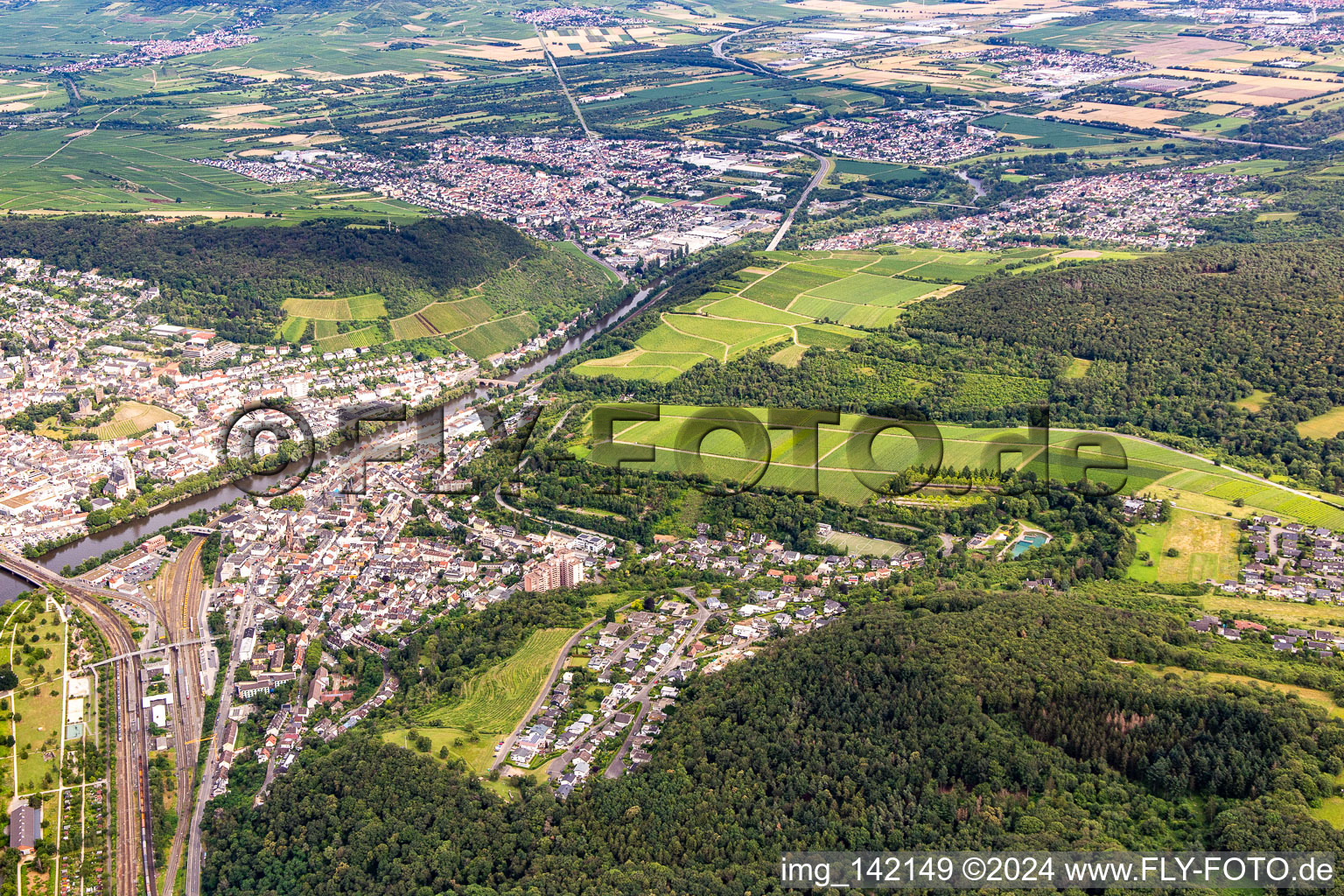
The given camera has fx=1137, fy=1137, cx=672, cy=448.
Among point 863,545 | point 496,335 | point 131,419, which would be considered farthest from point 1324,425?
point 131,419

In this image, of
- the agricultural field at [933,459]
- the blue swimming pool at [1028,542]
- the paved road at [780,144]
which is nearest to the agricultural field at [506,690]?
the agricultural field at [933,459]

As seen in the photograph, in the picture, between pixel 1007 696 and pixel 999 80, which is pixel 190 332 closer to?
pixel 1007 696

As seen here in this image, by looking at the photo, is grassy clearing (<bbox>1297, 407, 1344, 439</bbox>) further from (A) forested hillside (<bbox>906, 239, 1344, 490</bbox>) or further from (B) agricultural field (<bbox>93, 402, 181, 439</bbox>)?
(B) agricultural field (<bbox>93, 402, 181, 439</bbox>)

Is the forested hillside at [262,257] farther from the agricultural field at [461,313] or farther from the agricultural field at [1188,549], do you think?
the agricultural field at [1188,549]

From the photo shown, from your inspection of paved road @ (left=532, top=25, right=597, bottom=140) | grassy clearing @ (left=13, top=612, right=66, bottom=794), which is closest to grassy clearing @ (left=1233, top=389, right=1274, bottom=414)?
grassy clearing @ (left=13, top=612, right=66, bottom=794)

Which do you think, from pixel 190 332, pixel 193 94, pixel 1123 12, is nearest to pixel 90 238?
pixel 190 332
